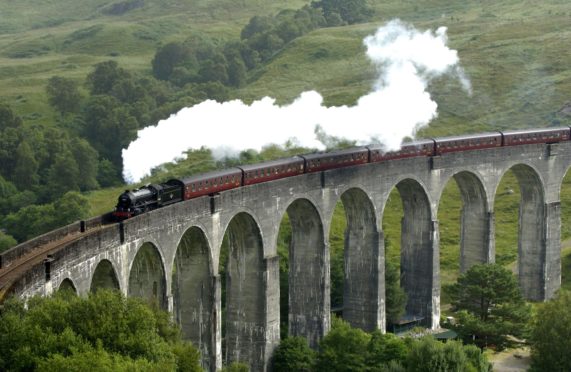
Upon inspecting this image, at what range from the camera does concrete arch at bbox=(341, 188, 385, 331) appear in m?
74.5

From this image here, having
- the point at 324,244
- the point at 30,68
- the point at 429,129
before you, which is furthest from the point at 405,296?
the point at 30,68

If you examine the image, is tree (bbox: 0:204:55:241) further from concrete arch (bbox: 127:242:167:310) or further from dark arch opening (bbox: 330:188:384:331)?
concrete arch (bbox: 127:242:167:310)

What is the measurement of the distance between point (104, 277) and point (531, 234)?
4608cm

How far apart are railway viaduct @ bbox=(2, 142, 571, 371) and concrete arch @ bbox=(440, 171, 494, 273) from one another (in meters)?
0.10

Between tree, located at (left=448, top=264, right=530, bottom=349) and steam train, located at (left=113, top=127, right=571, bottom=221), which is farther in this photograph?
tree, located at (left=448, top=264, right=530, bottom=349)

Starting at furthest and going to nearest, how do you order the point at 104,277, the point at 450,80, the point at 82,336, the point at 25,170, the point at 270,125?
the point at 450,80 → the point at 25,170 → the point at 270,125 → the point at 104,277 → the point at 82,336

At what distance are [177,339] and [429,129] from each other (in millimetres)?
82108

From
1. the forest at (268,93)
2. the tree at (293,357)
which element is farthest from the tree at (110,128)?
the tree at (293,357)

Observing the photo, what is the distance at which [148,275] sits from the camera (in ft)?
192

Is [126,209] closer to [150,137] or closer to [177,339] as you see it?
[177,339]

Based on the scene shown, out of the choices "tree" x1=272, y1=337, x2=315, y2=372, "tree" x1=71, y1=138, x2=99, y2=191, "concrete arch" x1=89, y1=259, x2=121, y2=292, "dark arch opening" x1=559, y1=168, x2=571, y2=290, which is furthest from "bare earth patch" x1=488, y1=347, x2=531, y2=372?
"tree" x1=71, y1=138, x2=99, y2=191

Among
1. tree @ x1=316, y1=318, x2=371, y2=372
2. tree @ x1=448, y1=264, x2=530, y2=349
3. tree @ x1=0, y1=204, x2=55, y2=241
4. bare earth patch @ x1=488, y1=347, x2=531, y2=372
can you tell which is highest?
tree @ x1=0, y1=204, x2=55, y2=241

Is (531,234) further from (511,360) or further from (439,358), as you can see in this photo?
(439,358)

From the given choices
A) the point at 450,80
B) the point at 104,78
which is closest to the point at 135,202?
the point at 450,80
